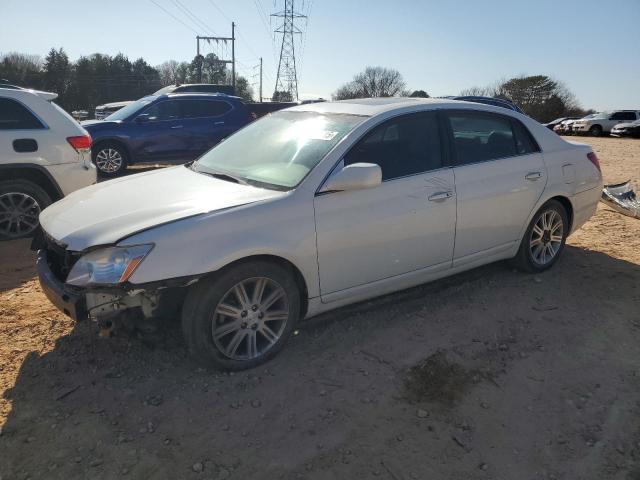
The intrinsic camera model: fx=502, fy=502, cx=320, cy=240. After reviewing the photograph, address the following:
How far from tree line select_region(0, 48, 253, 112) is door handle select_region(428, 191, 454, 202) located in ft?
151

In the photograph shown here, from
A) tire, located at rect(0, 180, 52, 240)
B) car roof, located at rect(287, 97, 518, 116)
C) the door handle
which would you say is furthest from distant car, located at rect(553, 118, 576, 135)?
tire, located at rect(0, 180, 52, 240)

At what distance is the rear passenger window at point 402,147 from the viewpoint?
353cm

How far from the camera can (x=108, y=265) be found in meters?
2.76

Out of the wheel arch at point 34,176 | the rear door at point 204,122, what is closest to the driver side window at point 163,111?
the rear door at point 204,122

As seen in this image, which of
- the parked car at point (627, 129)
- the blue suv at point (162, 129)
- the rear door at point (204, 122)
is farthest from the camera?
the parked car at point (627, 129)

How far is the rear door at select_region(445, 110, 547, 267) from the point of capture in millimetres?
3939

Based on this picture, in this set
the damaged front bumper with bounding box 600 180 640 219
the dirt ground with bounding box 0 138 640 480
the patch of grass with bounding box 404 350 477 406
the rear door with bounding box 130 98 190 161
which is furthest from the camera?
the rear door with bounding box 130 98 190 161

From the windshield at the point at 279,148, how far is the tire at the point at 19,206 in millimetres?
2734

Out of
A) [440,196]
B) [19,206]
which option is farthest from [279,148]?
[19,206]

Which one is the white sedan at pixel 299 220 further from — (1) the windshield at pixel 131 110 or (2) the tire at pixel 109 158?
(1) the windshield at pixel 131 110

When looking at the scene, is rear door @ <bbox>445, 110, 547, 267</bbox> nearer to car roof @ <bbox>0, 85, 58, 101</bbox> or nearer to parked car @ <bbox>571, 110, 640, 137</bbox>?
car roof @ <bbox>0, 85, 58, 101</bbox>

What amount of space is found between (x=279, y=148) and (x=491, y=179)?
68.4 inches

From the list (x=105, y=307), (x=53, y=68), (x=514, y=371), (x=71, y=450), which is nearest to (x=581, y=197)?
(x=514, y=371)

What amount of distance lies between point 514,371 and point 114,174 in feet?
31.3
